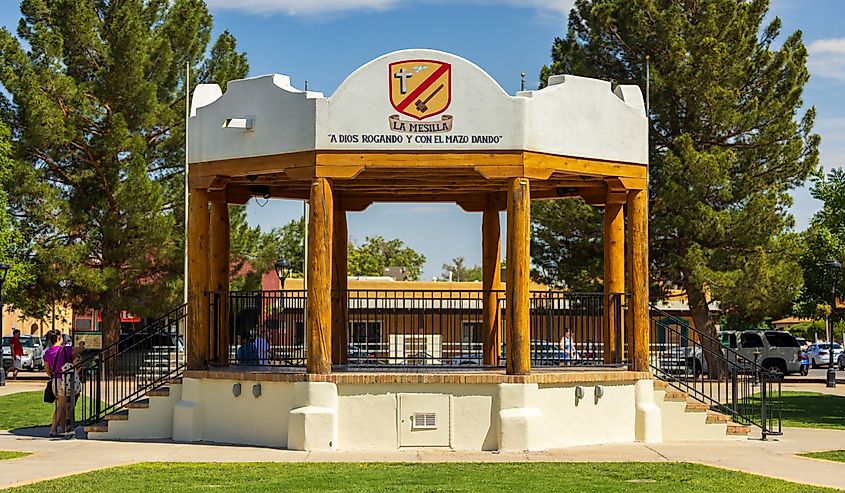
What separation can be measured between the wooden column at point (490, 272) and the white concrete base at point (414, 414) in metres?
3.52

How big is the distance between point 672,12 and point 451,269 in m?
92.8

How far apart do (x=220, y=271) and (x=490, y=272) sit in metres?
4.87

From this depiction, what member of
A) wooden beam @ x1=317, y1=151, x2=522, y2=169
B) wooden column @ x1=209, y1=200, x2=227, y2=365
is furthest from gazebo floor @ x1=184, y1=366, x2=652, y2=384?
wooden beam @ x1=317, y1=151, x2=522, y2=169

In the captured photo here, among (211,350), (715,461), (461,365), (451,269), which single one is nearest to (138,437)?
(211,350)

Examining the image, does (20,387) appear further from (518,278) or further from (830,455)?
(830,455)

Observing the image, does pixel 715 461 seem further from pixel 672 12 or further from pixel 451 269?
pixel 451 269

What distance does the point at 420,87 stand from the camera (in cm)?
1786

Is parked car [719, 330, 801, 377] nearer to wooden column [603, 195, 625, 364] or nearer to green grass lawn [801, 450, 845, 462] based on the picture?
wooden column [603, 195, 625, 364]

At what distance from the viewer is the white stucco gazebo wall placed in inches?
701

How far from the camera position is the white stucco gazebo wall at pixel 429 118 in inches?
701

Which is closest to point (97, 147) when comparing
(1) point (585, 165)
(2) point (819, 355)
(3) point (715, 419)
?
(1) point (585, 165)

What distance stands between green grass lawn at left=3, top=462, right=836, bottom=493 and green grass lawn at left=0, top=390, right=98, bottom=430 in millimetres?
7825

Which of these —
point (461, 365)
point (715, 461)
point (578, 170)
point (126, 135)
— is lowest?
point (715, 461)

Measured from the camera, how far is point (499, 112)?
17.8 meters
